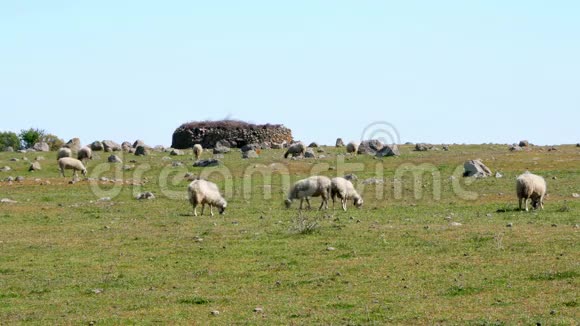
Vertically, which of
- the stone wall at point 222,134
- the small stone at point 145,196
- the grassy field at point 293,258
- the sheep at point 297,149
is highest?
the stone wall at point 222,134

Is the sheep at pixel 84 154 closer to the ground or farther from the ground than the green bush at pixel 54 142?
closer to the ground

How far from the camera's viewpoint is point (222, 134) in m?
68.6

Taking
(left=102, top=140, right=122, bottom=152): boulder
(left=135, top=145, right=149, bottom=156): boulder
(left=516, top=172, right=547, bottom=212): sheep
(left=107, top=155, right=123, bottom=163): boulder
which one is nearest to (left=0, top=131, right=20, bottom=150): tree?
(left=102, top=140, right=122, bottom=152): boulder

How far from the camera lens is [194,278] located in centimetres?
1811

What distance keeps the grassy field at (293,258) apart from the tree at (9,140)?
128ft

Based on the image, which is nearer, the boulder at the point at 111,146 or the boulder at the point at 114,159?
the boulder at the point at 114,159

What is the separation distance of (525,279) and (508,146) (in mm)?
43718

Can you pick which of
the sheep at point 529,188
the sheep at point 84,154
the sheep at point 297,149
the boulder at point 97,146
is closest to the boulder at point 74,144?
the boulder at point 97,146

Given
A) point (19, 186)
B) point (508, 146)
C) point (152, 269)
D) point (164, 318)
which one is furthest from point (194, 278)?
point (508, 146)

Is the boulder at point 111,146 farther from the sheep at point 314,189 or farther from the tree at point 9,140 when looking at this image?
the sheep at point 314,189

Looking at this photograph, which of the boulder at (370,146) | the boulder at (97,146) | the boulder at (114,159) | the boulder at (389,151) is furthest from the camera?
the boulder at (97,146)

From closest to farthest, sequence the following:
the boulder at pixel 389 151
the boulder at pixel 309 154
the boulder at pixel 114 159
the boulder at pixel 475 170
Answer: the boulder at pixel 475 170
the boulder at pixel 114 159
the boulder at pixel 389 151
the boulder at pixel 309 154

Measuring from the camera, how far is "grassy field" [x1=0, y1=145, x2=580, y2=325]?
14.8m

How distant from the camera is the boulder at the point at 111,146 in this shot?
195 feet
